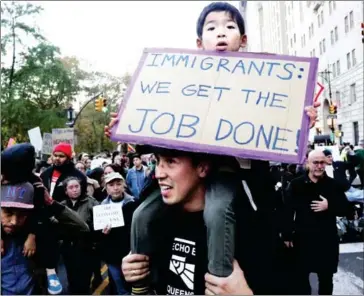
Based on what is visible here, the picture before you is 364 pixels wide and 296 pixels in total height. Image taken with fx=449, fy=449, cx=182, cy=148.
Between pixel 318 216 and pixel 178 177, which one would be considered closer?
pixel 178 177

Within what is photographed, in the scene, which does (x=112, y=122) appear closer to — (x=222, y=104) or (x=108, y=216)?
(x=222, y=104)

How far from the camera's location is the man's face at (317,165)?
4.34m

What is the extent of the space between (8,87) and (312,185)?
24.7m

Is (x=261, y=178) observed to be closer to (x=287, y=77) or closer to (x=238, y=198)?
(x=238, y=198)

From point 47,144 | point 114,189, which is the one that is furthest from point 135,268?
point 47,144

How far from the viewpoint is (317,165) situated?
4340 mm

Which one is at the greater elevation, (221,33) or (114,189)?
(221,33)

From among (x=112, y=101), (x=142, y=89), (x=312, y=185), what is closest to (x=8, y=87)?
(x=112, y=101)

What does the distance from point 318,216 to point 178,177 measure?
9.82 feet

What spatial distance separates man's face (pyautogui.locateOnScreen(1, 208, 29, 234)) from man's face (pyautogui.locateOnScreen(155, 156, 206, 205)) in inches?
72.3

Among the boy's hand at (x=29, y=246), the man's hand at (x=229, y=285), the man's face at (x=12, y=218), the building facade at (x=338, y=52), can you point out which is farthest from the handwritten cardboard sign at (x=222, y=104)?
the building facade at (x=338, y=52)

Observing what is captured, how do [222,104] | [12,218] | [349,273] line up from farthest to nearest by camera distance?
[349,273] < [12,218] < [222,104]

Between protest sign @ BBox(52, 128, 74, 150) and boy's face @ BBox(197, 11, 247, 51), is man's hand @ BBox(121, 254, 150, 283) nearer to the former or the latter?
boy's face @ BBox(197, 11, 247, 51)

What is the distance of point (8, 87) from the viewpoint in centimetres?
2602
